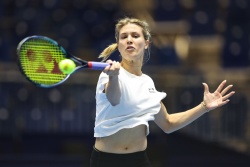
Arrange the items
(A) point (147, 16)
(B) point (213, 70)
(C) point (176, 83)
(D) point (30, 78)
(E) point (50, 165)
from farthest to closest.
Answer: (A) point (147, 16), (B) point (213, 70), (C) point (176, 83), (E) point (50, 165), (D) point (30, 78)

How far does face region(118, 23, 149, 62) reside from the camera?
18.8 ft

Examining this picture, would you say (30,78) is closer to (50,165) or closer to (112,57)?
(50,165)

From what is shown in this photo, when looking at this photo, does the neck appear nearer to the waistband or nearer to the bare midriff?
the bare midriff

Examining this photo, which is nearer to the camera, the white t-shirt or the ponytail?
the white t-shirt

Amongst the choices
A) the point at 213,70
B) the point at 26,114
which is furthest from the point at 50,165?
the point at 213,70

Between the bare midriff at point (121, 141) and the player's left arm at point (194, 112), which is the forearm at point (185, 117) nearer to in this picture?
the player's left arm at point (194, 112)

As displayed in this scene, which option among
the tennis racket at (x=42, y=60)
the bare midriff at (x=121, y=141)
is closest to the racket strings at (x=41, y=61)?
the tennis racket at (x=42, y=60)

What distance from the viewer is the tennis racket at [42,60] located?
548 cm

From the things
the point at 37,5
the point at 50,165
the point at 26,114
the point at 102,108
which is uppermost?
the point at 37,5

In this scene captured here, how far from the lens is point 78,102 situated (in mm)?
10539

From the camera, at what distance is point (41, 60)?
5656mm

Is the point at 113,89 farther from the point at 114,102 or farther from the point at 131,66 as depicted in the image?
the point at 131,66

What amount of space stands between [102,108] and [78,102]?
4883 millimetres

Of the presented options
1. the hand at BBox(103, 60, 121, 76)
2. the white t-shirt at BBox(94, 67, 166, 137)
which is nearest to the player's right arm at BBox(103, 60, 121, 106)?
the hand at BBox(103, 60, 121, 76)
